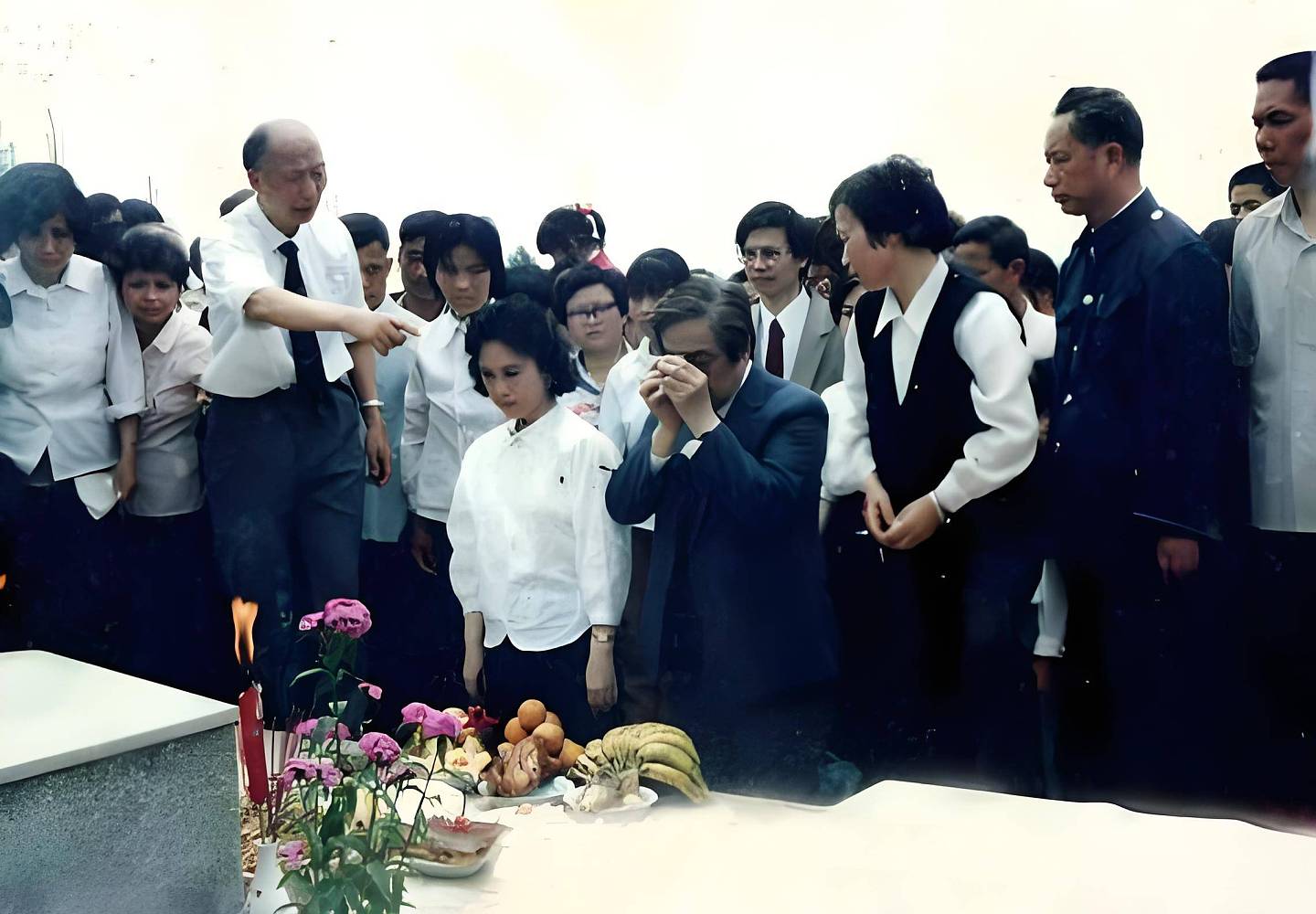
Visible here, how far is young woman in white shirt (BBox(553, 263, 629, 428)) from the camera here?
3295mm

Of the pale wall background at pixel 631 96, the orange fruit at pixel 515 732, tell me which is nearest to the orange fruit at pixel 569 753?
the orange fruit at pixel 515 732

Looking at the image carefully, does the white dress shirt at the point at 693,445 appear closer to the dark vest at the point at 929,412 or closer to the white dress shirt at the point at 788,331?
the white dress shirt at the point at 788,331

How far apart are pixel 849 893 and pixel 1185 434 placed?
1.17 meters

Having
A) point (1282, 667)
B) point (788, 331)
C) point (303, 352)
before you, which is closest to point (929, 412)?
point (788, 331)

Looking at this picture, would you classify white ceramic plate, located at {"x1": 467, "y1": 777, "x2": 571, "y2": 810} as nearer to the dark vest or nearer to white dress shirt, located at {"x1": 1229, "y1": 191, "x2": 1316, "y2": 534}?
the dark vest

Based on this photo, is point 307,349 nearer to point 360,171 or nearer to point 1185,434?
point 360,171

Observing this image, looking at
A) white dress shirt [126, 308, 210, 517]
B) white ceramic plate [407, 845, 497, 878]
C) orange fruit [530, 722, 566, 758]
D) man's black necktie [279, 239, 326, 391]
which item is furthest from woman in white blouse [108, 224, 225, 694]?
white ceramic plate [407, 845, 497, 878]

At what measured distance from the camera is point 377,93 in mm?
3568

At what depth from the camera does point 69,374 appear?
150 inches

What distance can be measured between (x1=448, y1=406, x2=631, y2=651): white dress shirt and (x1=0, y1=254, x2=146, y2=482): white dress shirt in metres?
1.13

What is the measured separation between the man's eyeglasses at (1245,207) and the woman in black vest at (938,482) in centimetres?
48

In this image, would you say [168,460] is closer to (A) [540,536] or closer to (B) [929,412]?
(A) [540,536]

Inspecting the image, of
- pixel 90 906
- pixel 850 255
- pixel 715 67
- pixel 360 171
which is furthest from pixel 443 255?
pixel 90 906

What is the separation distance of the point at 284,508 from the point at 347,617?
2.36ft
